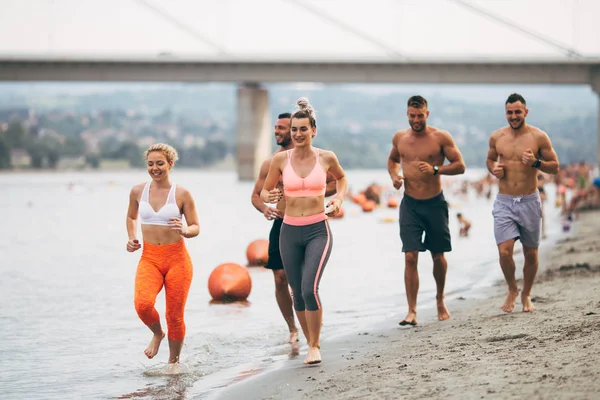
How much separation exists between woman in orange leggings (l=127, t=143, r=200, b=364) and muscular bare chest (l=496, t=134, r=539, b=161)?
3497mm

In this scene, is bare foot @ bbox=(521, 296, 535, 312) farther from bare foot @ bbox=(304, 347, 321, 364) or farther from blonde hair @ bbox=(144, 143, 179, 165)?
blonde hair @ bbox=(144, 143, 179, 165)

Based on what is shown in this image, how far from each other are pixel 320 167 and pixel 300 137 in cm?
29

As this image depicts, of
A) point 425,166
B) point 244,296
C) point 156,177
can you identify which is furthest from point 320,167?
point 244,296

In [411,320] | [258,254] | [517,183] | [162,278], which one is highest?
[517,183]

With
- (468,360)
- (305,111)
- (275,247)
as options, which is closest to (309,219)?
(305,111)

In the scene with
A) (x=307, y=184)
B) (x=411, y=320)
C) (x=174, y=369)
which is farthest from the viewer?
(x=411, y=320)

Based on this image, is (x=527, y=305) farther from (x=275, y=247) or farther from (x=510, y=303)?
(x=275, y=247)

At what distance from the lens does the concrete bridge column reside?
81250 mm

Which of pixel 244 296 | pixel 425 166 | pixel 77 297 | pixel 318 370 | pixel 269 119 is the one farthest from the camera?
pixel 269 119

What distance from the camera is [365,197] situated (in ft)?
161

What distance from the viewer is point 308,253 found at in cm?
802

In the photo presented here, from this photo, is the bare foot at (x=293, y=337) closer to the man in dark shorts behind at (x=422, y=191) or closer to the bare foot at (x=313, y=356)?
the man in dark shorts behind at (x=422, y=191)

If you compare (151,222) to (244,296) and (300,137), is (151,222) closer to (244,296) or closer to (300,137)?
(300,137)

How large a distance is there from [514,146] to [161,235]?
12.6 feet
